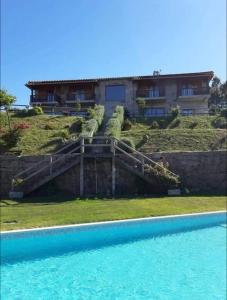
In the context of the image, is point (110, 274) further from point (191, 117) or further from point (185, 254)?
point (191, 117)

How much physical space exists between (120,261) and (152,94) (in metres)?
31.4

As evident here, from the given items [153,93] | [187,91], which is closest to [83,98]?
[153,93]

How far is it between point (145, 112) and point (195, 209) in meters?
23.6

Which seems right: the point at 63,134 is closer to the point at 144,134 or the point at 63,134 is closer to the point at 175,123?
the point at 144,134

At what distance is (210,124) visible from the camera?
31.4m

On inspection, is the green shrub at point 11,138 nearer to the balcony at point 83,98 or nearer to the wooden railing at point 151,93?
the balcony at point 83,98

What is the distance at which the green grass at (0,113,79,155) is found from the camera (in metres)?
25.6

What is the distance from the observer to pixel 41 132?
29.2m

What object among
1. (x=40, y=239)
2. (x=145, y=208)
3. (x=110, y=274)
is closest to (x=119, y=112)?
(x=145, y=208)

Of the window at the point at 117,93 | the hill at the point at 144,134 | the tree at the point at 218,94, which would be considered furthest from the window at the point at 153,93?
the tree at the point at 218,94

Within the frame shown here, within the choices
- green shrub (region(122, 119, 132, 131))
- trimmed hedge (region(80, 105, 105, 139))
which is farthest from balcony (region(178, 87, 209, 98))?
green shrub (region(122, 119, 132, 131))

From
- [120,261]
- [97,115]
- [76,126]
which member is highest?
[97,115]

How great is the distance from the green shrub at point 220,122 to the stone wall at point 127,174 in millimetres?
8676

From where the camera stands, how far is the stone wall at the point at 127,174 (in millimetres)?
21797
